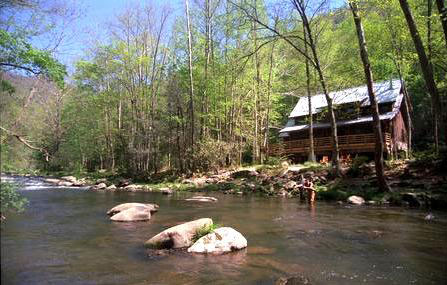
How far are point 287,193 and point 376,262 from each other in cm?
Result: 1413

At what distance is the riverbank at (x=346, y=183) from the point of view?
55.0 feet

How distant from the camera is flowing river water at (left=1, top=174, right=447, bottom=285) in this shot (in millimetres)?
6660

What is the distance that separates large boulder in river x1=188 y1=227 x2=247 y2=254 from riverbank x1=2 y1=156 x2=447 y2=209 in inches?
398

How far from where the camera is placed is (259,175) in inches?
1080

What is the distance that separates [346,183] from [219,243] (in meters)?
13.7

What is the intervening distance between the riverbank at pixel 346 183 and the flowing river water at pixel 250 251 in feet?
7.88

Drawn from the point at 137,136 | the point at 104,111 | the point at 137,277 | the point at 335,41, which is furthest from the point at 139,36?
the point at 137,277

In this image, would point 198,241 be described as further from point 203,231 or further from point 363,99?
point 363,99

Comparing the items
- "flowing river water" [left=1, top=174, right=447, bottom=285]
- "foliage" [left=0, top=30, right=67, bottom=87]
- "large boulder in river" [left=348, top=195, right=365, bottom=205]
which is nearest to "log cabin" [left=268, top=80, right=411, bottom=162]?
"large boulder in river" [left=348, top=195, right=365, bottom=205]

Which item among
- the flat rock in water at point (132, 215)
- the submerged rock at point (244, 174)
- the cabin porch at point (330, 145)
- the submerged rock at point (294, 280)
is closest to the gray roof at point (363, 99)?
the cabin porch at point (330, 145)

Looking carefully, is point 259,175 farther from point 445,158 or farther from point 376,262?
point 376,262

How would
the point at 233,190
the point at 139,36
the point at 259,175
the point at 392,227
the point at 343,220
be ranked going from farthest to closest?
1. the point at 139,36
2. the point at 259,175
3. the point at 233,190
4. the point at 343,220
5. the point at 392,227

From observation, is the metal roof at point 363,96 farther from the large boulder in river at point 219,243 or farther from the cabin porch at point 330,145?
the large boulder in river at point 219,243

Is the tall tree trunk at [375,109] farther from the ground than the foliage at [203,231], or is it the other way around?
the tall tree trunk at [375,109]
